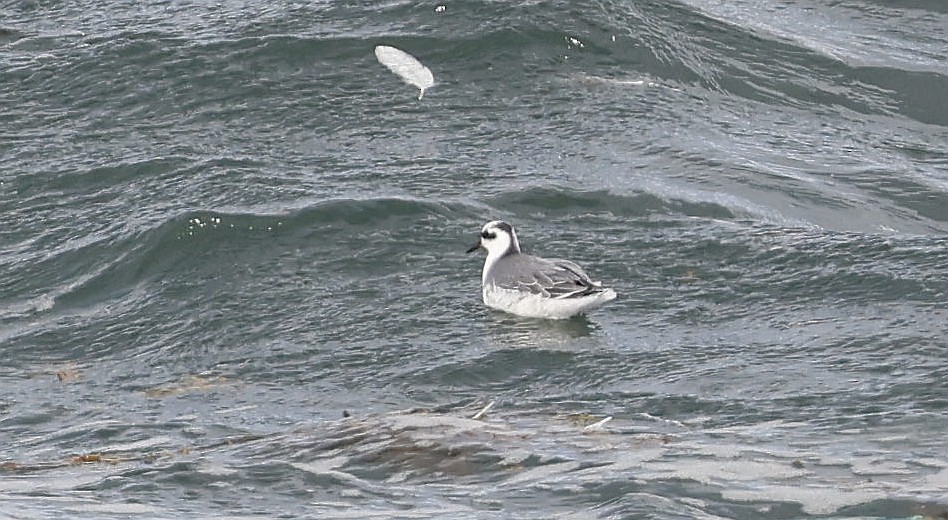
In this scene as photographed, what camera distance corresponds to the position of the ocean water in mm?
6332

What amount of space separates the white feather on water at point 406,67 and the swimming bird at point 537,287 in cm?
273

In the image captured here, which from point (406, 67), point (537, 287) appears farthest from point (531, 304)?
point (406, 67)

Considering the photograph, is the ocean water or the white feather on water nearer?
the ocean water

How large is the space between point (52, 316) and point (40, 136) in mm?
2540

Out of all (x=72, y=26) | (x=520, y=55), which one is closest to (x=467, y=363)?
(x=520, y=55)

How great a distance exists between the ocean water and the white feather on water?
15 centimetres

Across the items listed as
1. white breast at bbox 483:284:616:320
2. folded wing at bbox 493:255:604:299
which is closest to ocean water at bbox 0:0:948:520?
white breast at bbox 483:284:616:320

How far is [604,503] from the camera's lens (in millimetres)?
5797

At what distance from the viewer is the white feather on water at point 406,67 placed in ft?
40.6

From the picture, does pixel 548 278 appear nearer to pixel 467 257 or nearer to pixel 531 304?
pixel 531 304

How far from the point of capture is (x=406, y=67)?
12.5 m

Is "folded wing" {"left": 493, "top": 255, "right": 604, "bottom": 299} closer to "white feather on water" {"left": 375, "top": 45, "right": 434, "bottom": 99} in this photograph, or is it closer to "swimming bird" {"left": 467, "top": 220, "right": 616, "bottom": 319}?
"swimming bird" {"left": 467, "top": 220, "right": 616, "bottom": 319}

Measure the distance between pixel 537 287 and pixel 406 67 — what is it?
133 inches

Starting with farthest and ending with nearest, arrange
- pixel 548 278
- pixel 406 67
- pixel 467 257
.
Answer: pixel 406 67 < pixel 467 257 < pixel 548 278
